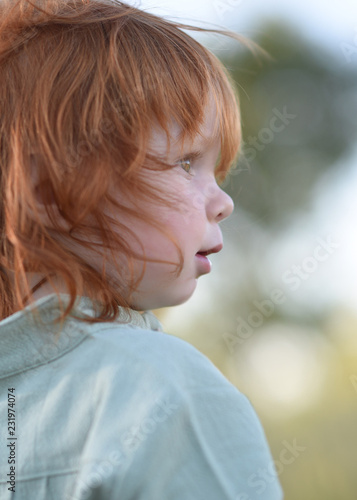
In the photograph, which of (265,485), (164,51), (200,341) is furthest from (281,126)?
(265,485)

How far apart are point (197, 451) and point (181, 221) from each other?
23 cm

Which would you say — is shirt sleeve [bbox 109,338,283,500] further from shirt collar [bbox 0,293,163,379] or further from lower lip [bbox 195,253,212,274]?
lower lip [bbox 195,253,212,274]

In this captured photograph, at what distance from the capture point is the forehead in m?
0.57

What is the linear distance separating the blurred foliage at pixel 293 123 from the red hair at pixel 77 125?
11.7ft

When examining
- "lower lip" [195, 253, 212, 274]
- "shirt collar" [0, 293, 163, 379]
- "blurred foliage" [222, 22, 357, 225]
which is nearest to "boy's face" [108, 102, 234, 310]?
"lower lip" [195, 253, 212, 274]

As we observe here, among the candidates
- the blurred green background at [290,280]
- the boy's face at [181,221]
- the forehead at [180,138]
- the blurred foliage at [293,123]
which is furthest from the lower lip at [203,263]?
the blurred foliage at [293,123]

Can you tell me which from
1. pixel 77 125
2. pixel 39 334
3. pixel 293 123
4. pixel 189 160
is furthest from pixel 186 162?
pixel 293 123

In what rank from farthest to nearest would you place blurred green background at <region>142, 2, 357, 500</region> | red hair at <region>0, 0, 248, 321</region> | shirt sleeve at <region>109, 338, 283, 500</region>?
blurred green background at <region>142, 2, 357, 500</region> < red hair at <region>0, 0, 248, 321</region> < shirt sleeve at <region>109, 338, 283, 500</region>

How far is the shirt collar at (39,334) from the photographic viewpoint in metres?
0.45

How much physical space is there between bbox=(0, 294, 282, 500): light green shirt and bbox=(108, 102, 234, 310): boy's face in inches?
4.5

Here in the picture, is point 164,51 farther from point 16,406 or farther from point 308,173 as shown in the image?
point 308,173

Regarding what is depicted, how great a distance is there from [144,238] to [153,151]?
3.3 inches

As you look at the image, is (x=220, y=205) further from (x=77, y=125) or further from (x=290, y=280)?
(x=290, y=280)

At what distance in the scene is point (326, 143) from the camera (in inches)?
179
